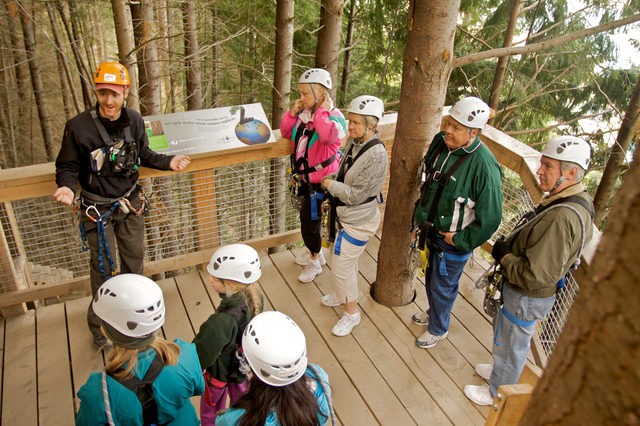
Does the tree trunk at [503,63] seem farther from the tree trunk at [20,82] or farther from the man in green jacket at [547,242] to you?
the tree trunk at [20,82]

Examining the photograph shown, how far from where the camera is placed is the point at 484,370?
370cm

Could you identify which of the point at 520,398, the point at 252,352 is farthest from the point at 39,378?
the point at 520,398

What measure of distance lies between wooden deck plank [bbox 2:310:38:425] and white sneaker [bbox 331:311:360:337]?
7.60 ft

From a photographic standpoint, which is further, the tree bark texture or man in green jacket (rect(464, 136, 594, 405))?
the tree bark texture

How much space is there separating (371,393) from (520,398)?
7.12 feet

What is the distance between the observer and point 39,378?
11.6ft

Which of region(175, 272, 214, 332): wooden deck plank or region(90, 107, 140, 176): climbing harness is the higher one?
region(90, 107, 140, 176): climbing harness

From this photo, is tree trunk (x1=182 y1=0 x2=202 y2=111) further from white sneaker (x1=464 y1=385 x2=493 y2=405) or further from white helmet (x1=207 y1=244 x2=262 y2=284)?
white sneaker (x1=464 y1=385 x2=493 y2=405)

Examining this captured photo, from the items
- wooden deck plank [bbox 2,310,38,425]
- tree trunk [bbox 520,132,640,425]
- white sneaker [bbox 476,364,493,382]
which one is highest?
tree trunk [bbox 520,132,640,425]

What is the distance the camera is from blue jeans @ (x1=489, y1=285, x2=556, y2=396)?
3.04m

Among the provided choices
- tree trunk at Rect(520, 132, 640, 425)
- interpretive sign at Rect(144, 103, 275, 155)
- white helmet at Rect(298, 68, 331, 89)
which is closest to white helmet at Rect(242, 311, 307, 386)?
tree trunk at Rect(520, 132, 640, 425)

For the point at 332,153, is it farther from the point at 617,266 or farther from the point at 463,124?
the point at 617,266

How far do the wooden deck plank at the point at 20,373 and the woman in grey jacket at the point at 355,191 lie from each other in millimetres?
2352

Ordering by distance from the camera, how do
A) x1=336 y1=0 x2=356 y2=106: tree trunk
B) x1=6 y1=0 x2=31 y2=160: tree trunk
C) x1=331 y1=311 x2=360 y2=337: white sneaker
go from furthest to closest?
x1=6 y1=0 x2=31 y2=160: tree trunk, x1=336 y1=0 x2=356 y2=106: tree trunk, x1=331 y1=311 x2=360 y2=337: white sneaker
